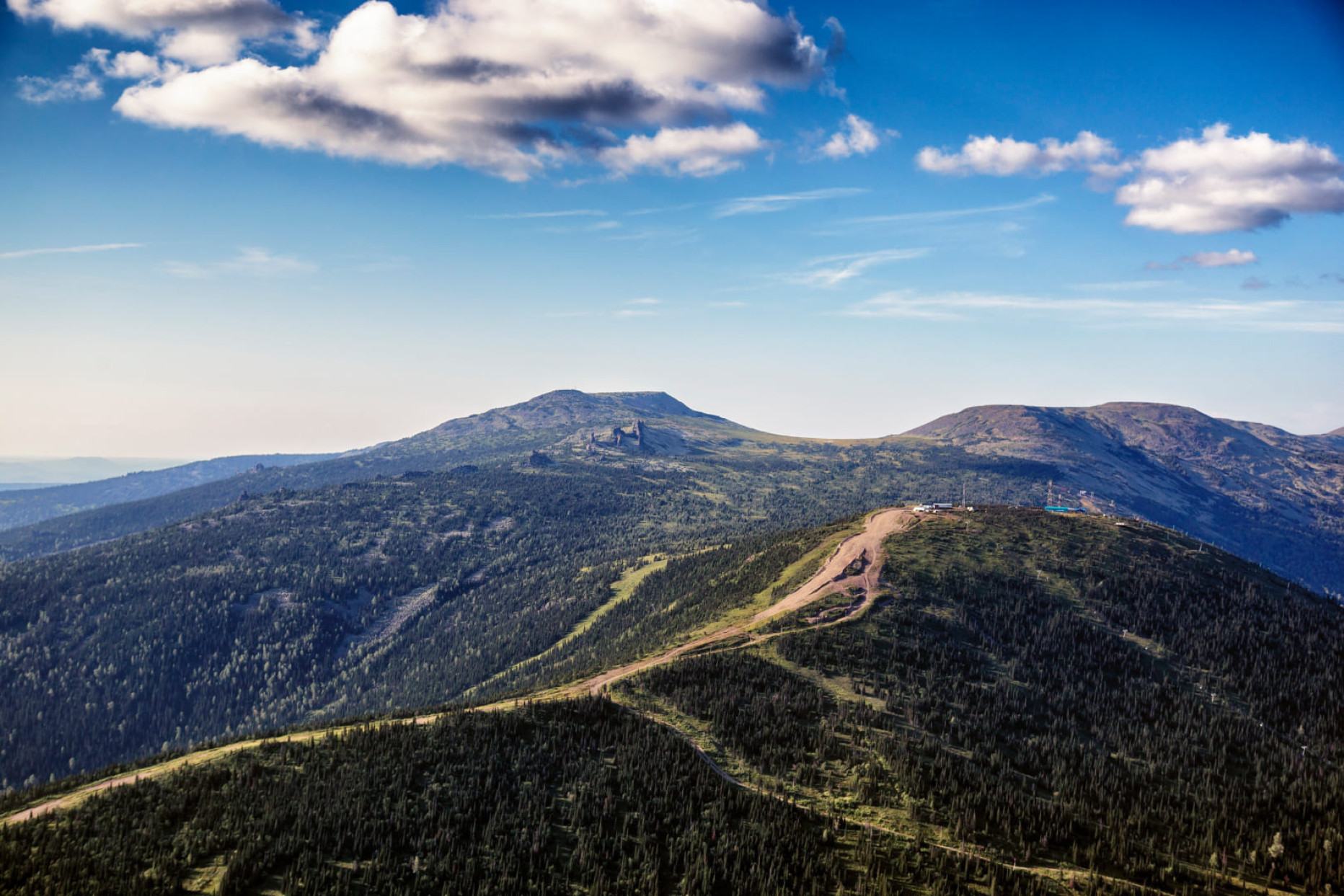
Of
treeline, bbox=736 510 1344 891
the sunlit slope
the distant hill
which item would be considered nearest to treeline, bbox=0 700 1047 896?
the distant hill

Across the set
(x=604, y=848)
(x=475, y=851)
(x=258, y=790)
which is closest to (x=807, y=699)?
(x=604, y=848)

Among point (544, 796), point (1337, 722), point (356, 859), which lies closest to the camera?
point (356, 859)

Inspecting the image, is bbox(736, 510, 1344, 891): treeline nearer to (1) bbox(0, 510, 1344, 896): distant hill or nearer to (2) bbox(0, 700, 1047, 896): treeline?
(1) bbox(0, 510, 1344, 896): distant hill

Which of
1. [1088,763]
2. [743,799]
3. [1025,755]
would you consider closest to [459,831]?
[743,799]

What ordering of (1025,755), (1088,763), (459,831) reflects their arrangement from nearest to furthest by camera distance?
(459,831) < (1025,755) < (1088,763)

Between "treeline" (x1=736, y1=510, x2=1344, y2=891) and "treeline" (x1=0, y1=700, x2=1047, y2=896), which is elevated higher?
"treeline" (x1=0, y1=700, x2=1047, y2=896)

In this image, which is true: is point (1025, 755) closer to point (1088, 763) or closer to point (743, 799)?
point (1088, 763)

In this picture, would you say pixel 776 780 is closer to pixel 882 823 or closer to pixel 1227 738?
pixel 882 823

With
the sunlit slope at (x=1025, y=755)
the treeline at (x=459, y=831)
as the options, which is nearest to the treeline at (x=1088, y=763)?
the sunlit slope at (x=1025, y=755)

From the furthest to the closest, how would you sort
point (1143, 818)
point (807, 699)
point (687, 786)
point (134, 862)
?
point (807, 699) → point (1143, 818) → point (687, 786) → point (134, 862)
